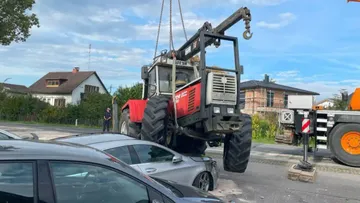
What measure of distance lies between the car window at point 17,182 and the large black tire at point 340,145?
1192 cm

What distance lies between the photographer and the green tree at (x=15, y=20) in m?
18.8

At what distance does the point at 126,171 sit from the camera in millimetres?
3082

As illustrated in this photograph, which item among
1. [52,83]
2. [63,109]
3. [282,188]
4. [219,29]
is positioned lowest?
[282,188]

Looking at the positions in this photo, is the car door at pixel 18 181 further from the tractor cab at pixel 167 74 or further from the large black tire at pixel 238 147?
the tractor cab at pixel 167 74

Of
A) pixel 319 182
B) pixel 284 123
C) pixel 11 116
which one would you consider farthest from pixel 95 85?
pixel 319 182

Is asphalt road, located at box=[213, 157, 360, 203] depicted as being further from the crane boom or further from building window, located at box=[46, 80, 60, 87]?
building window, located at box=[46, 80, 60, 87]

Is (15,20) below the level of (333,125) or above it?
above

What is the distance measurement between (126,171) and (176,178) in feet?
13.3

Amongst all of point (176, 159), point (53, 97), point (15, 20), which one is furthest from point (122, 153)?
point (53, 97)

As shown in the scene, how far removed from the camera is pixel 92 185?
9.93ft

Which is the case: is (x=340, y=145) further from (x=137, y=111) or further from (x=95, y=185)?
(x=95, y=185)

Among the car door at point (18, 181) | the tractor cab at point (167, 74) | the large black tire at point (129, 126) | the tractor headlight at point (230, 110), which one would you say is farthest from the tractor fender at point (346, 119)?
the car door at point (18, 181)

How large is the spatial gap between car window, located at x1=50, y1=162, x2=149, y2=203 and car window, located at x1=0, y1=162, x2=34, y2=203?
17 cm

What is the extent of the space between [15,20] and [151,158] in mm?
15788
